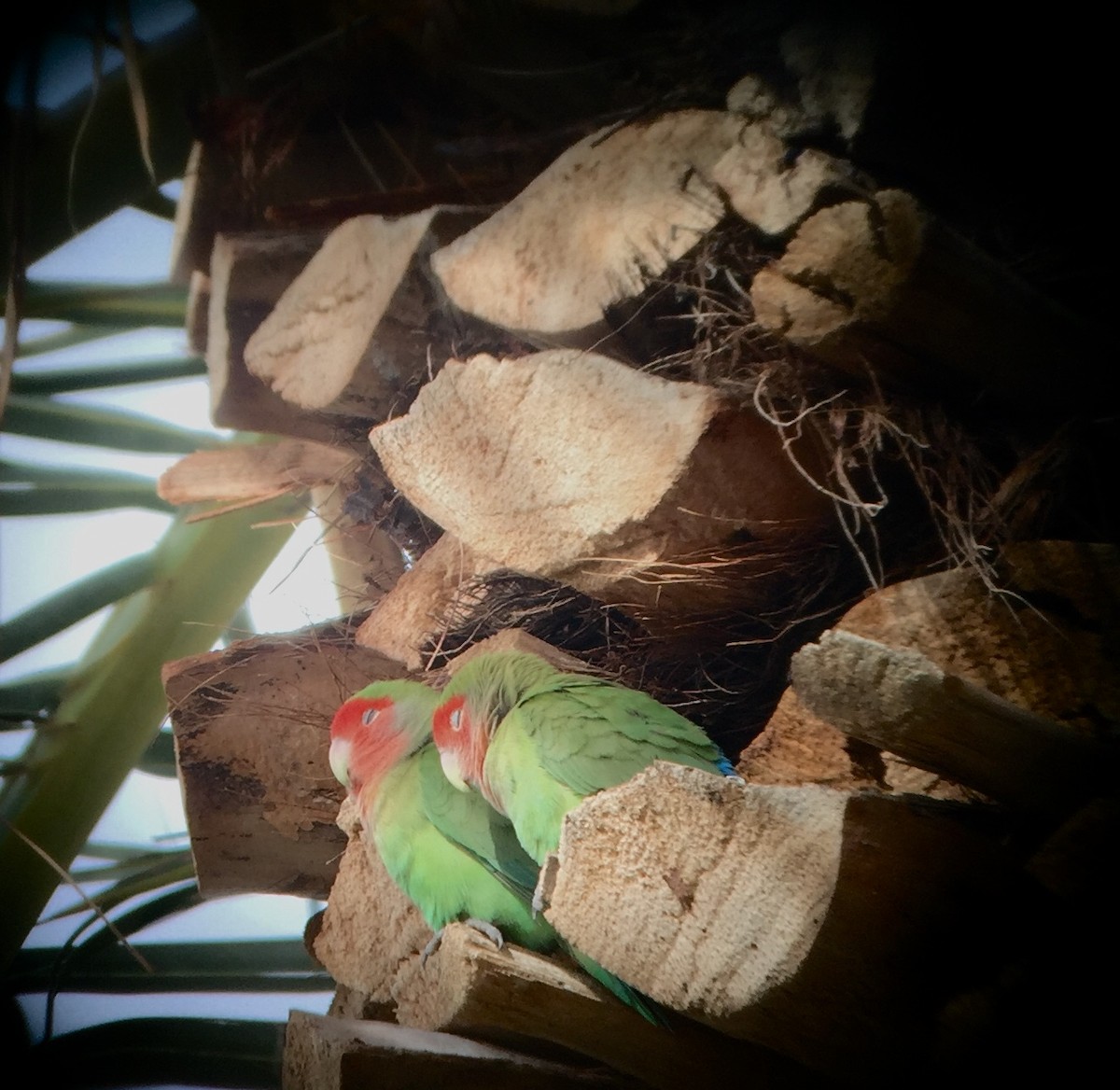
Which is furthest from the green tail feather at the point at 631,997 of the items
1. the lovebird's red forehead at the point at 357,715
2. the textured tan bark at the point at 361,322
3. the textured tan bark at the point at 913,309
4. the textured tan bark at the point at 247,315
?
the textured tan bark at the point at 247,315

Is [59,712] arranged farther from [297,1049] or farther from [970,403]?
[970,403]

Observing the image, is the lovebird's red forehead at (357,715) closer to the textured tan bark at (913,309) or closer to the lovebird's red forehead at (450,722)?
the lovebird's red forehead at (450,722)

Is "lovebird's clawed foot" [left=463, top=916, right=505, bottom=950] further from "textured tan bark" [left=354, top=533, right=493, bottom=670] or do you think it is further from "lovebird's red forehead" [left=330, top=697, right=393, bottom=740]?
"textured tan bark" [left=354, top=533, right=493, bottom=670]

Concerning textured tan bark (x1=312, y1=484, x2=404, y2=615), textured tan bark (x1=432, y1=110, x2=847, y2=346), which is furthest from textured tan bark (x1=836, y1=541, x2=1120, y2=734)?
textured tan bark (x1=312, y1=484, x2=404, y2=615)

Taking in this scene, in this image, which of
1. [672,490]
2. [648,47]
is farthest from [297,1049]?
[648,47]

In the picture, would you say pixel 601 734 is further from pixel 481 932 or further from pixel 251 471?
pixel 251 471

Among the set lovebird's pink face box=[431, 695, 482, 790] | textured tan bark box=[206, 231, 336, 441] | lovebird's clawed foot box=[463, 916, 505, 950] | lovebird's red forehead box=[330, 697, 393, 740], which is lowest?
lovebird's clawed foot box=[463, 916, 505, 950]

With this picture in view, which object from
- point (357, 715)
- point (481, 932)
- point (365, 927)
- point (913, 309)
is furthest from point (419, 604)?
point (913, 309)
